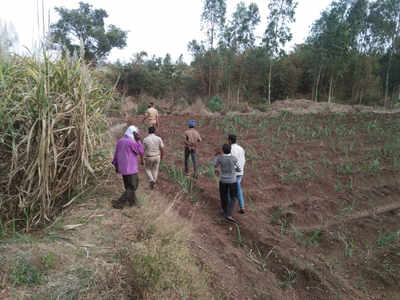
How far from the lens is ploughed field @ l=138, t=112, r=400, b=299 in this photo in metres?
3.21

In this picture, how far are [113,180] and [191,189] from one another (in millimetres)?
1592

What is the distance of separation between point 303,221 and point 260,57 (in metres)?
20.3

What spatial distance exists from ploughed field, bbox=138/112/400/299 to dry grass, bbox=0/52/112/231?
6.74 ft

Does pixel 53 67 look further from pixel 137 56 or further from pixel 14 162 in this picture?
pixel 137 56

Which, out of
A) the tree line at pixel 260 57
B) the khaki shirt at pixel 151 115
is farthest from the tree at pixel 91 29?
the khaki shirt at pixel 151 115

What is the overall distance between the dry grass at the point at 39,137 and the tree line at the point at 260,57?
15.5 metres

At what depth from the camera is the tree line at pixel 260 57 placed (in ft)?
67.5

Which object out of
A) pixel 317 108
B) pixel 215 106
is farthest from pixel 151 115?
pixel 317 108

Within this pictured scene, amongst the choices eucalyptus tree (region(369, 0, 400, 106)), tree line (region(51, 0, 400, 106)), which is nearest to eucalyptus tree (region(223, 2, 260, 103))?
tree line (region(51, 0, 400, 106))

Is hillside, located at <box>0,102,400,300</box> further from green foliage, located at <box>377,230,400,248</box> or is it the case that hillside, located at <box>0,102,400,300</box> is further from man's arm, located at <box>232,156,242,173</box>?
man's arm, located at <box>232,156,242,173</box>

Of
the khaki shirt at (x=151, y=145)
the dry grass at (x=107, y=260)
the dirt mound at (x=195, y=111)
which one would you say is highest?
the dirt mound at (x=195, y=111)

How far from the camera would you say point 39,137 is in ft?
9.89

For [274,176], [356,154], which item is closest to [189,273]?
[274,176]

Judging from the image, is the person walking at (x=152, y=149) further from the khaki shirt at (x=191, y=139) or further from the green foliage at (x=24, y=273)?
the green foliage at (x=24, y=273)
